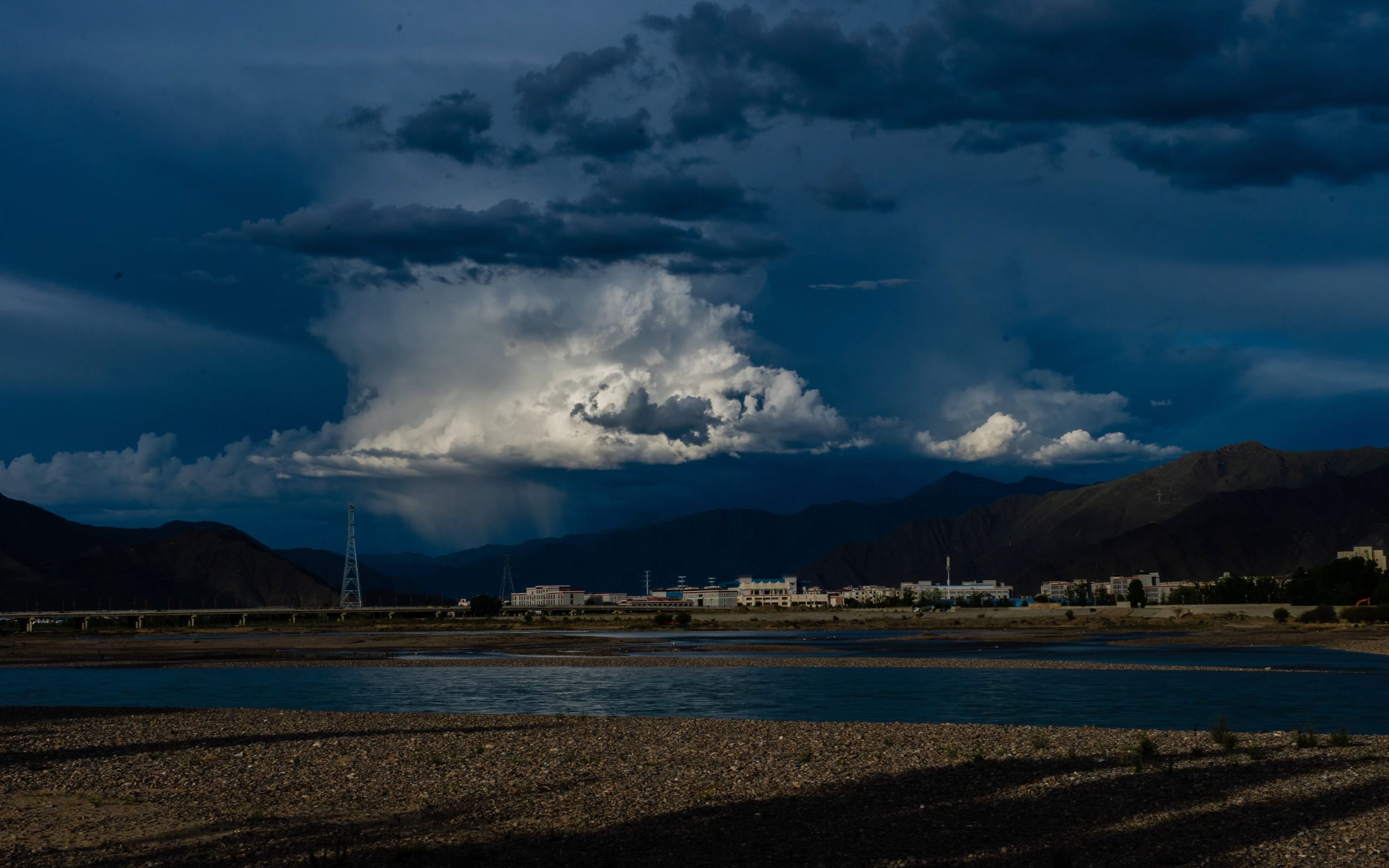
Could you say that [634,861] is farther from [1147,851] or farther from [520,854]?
[1147,851]

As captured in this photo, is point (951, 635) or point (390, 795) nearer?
point (390, 795)

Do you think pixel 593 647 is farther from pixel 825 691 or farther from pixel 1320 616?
pixel 1320 616

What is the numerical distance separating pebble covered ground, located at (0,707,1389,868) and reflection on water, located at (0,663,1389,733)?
436 inches

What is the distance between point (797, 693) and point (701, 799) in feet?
117

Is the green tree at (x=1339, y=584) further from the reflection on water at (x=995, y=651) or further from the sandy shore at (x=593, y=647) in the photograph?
the reflection on water at (x=995, y=651)

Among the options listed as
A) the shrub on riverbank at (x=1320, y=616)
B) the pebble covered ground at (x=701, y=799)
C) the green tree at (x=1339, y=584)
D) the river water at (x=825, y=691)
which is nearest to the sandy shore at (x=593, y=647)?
the shrub on riverbank at (x=1320, y=616)

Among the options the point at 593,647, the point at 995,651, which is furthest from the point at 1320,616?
the point at 593,647

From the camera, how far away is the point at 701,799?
2570cm

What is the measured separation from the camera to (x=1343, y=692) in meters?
57.2

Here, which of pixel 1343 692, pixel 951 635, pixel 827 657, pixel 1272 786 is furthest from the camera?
pixel 951 635

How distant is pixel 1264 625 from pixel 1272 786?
149m

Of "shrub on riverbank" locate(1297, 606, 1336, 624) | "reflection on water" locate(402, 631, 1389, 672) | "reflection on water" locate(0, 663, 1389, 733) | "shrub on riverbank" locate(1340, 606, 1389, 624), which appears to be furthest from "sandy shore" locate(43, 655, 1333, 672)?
"shrub on riverbank" locate(1297, 606, 1336, 624)

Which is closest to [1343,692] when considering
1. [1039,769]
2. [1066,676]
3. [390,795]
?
[1066,676]

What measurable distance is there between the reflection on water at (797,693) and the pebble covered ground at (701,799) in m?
11.1
